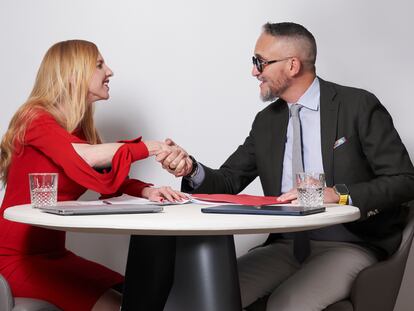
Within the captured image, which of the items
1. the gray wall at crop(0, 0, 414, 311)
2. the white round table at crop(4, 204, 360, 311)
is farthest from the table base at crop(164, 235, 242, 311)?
the gray wall at crop(0, 0, 414, 311)

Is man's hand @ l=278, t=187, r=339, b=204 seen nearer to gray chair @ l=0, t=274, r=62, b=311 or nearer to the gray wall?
gray chair @ l=0, t=274, r=62, b=311

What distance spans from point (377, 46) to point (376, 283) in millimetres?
1695

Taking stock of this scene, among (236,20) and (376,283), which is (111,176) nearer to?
(376,283)

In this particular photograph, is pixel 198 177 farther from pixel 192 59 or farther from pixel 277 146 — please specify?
pixel 192 59

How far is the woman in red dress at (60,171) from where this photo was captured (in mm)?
2369

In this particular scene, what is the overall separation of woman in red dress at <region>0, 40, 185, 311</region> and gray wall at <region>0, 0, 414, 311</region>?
104 centimetres

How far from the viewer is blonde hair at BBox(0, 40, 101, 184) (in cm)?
268

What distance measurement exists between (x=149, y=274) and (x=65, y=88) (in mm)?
980

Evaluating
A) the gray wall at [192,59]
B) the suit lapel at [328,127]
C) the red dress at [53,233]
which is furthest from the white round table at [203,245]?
the gray wall at [192,59]

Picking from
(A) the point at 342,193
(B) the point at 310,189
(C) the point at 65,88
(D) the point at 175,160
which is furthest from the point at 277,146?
(C) the point at 65,88

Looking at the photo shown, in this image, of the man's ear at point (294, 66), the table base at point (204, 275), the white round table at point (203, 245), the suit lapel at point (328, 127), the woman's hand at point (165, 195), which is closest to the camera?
the white round table at point (203, 245)

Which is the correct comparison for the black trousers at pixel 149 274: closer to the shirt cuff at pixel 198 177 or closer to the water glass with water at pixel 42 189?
the water glass with water at pixel 42 189

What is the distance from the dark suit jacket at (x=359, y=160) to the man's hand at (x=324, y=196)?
0.39 ft

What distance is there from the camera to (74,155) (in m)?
2.35
